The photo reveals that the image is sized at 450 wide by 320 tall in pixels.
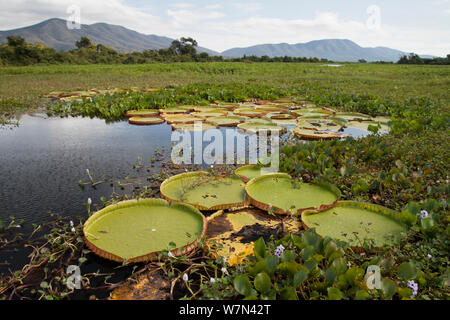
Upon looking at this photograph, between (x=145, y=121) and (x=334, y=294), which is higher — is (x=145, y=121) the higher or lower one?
the higher one

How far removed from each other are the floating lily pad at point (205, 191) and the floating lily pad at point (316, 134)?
80.6 inches

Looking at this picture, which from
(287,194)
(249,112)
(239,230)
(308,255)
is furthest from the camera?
(249,112)

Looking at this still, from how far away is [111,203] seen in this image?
2.48 m

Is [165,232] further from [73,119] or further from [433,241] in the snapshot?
[73,119]

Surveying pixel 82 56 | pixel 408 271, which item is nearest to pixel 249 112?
pixel 408 271

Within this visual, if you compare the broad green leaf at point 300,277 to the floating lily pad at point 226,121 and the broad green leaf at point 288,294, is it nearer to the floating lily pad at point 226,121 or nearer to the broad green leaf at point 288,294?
the broad green leaf at point 288,294

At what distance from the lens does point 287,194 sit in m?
2.73

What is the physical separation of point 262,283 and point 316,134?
11.9 ft

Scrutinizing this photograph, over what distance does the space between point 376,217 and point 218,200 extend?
4.22ft

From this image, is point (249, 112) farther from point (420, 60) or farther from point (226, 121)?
point (420, 60)


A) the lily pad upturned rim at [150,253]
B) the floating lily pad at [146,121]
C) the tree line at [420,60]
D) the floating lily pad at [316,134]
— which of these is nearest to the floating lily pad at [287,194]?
the lily pad upturned rim at [150,253]

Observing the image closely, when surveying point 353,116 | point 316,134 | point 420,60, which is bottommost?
point 316,134

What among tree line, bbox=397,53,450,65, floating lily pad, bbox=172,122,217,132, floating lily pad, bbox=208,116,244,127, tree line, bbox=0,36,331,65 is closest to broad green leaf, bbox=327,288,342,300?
floating lily pad, bbox=172,122,217,132
